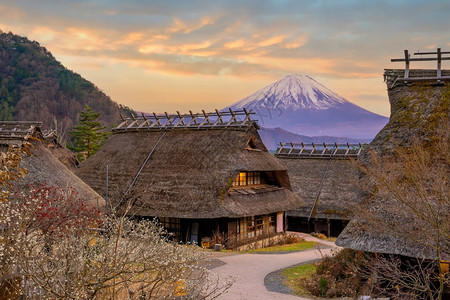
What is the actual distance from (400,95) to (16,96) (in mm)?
97364

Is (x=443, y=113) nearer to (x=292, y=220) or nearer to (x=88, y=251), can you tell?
(x=88, y=251)

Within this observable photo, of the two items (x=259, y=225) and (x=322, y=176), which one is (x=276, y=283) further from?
→ (x=322, y=176)

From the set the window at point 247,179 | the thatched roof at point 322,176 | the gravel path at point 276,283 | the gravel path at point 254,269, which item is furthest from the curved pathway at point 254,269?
the thatched roof at point 322,176

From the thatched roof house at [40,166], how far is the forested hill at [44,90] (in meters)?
78.8

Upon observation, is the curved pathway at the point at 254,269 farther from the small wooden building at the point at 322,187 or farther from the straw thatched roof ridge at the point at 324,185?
the small wooden building at the point at 322,187

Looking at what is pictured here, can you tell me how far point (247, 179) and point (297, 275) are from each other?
11.3 meters

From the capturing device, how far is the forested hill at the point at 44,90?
320 feet

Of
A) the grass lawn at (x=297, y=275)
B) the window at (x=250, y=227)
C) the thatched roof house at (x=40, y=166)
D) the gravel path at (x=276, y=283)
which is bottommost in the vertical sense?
the grass lawn at (x=297, y=275)

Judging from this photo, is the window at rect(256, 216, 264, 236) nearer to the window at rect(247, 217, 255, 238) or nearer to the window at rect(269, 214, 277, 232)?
the window at rect(247, 217, 255, 238)

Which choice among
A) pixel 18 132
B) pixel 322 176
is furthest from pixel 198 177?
pixel 322 176

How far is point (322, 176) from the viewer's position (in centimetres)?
3700

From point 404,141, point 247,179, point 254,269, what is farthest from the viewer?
point 247,179

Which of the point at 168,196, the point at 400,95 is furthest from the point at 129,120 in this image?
the point at 400,95

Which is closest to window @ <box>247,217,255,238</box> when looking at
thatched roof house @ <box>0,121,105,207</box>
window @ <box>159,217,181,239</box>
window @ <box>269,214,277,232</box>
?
window @ <box>269,214,277,232</box>
